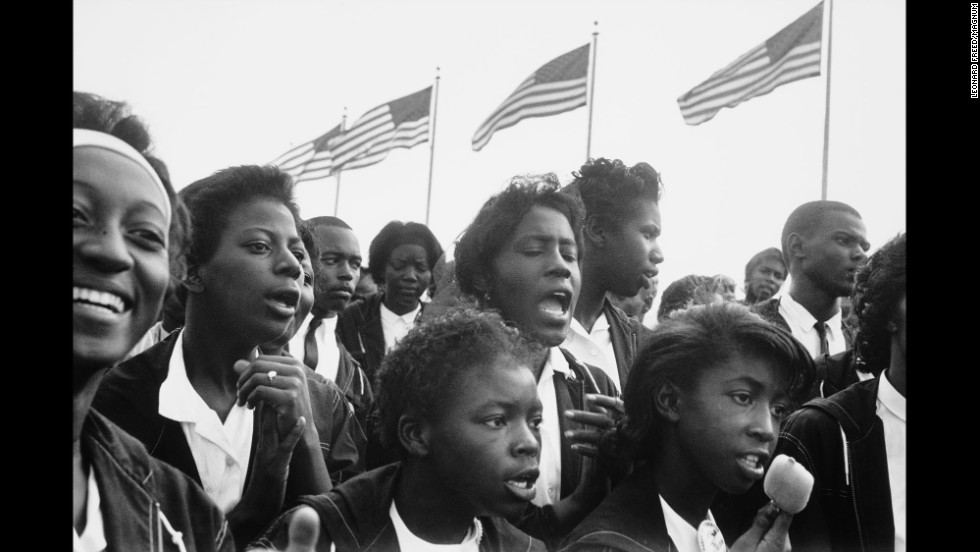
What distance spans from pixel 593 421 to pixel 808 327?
42.0 inches

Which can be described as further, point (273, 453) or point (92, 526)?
point (273, 453)

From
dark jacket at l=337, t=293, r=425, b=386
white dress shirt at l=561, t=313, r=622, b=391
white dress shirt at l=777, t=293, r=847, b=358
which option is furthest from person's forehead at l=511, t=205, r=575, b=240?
white dress shirt at l=777, t=293, r=847, b=358

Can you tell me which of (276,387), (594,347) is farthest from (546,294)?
(276,387)

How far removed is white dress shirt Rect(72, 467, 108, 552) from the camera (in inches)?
77.9

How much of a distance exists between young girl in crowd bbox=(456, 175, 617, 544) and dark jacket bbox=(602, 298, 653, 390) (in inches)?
3.2

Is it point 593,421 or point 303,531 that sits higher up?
point 593,421

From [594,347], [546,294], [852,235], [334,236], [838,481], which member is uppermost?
[852,235]

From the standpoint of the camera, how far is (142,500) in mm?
2004

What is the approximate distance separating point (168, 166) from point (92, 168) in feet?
0.69

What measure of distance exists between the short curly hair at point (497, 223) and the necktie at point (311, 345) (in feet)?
1.69

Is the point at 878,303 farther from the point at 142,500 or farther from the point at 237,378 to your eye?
the point at 142,500

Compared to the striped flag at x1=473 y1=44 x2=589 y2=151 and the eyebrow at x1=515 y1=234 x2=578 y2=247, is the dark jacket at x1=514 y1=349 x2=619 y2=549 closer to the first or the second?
the eyebrow at x1=515 y1=234 x2=578 y2=247
